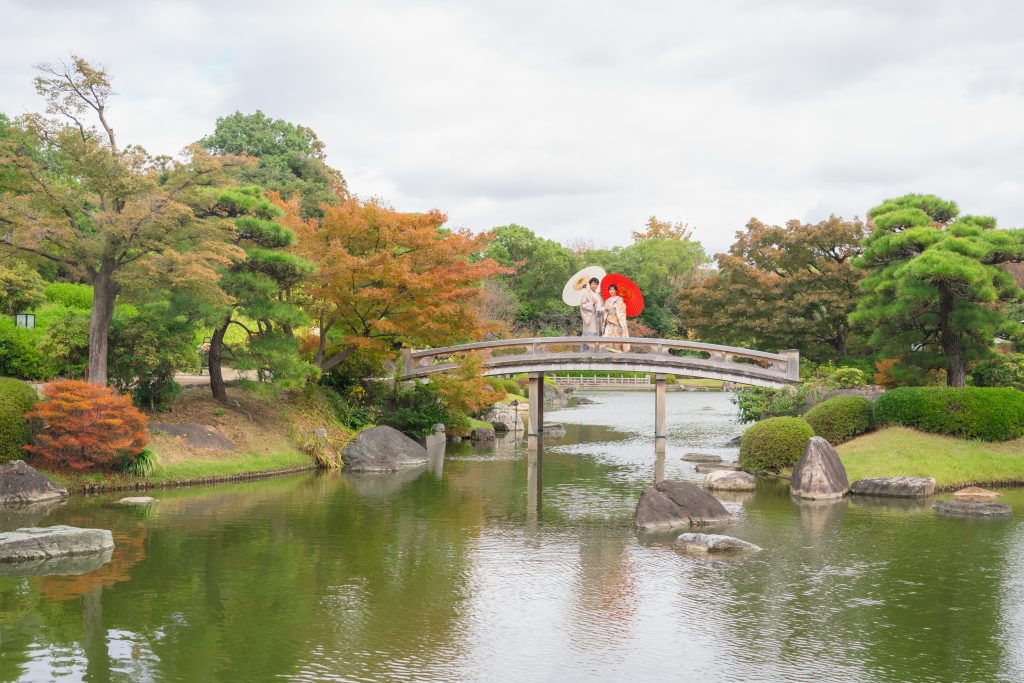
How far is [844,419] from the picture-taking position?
1002 inches

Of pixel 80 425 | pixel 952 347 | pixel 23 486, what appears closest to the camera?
pixel 23 486

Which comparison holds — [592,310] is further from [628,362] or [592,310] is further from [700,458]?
[700,458]

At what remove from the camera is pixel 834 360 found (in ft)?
120

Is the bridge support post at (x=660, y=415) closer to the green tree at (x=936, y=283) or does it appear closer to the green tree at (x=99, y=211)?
the green tree at (x=936, y=283)

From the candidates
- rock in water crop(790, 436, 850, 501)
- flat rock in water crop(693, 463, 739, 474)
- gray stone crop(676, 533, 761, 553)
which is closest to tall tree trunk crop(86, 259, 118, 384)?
gray stone crop(676, 533, 761, 553)

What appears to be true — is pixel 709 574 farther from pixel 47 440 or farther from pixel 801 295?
pixel 801 295

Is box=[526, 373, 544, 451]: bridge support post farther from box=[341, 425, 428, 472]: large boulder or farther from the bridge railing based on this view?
box=[341, 425, 428, 472]: large boulder

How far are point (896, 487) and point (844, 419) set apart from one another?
12.6ft

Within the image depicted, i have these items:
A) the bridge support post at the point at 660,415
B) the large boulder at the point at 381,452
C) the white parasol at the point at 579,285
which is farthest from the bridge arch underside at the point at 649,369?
the large boulder at the point at 381,452

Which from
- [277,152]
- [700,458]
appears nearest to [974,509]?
[700,458]

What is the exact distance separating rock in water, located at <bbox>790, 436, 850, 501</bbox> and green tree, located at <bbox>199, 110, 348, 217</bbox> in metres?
42.9

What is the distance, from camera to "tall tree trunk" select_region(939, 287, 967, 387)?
2694 centimetres

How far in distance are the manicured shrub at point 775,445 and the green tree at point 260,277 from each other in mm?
11818

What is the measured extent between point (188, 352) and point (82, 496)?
4783 millimetres
